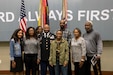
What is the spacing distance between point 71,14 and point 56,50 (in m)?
1.50

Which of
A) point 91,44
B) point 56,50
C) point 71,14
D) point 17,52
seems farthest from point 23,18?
point 91,44

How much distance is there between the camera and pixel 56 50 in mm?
4535

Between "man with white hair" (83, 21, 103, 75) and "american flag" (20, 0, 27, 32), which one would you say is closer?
"man with white hair" (83, 21, 103, 75)

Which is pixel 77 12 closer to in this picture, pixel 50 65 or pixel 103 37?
pixel 103 37

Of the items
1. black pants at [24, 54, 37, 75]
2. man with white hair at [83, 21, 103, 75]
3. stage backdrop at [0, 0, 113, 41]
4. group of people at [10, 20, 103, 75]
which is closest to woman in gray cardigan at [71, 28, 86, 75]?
group of people at [10, 20, 103, 75]

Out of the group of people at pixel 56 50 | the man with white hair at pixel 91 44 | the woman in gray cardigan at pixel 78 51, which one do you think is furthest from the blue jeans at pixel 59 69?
the man with white hair at pixel 91 44

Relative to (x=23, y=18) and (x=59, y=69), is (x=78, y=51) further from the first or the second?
(x=23, y=18)

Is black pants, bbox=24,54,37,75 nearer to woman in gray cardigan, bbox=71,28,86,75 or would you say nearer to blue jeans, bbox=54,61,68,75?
blue jeans, bbox=54,61,68,75

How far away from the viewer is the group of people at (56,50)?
14.9ft

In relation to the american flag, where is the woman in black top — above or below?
below

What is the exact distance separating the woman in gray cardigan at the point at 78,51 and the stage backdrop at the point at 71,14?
1.21 m

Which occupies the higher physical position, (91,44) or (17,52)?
(91,44)

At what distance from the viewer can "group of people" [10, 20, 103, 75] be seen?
178 inches

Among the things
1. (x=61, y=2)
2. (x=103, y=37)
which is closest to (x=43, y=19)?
(x=61, y=2)
